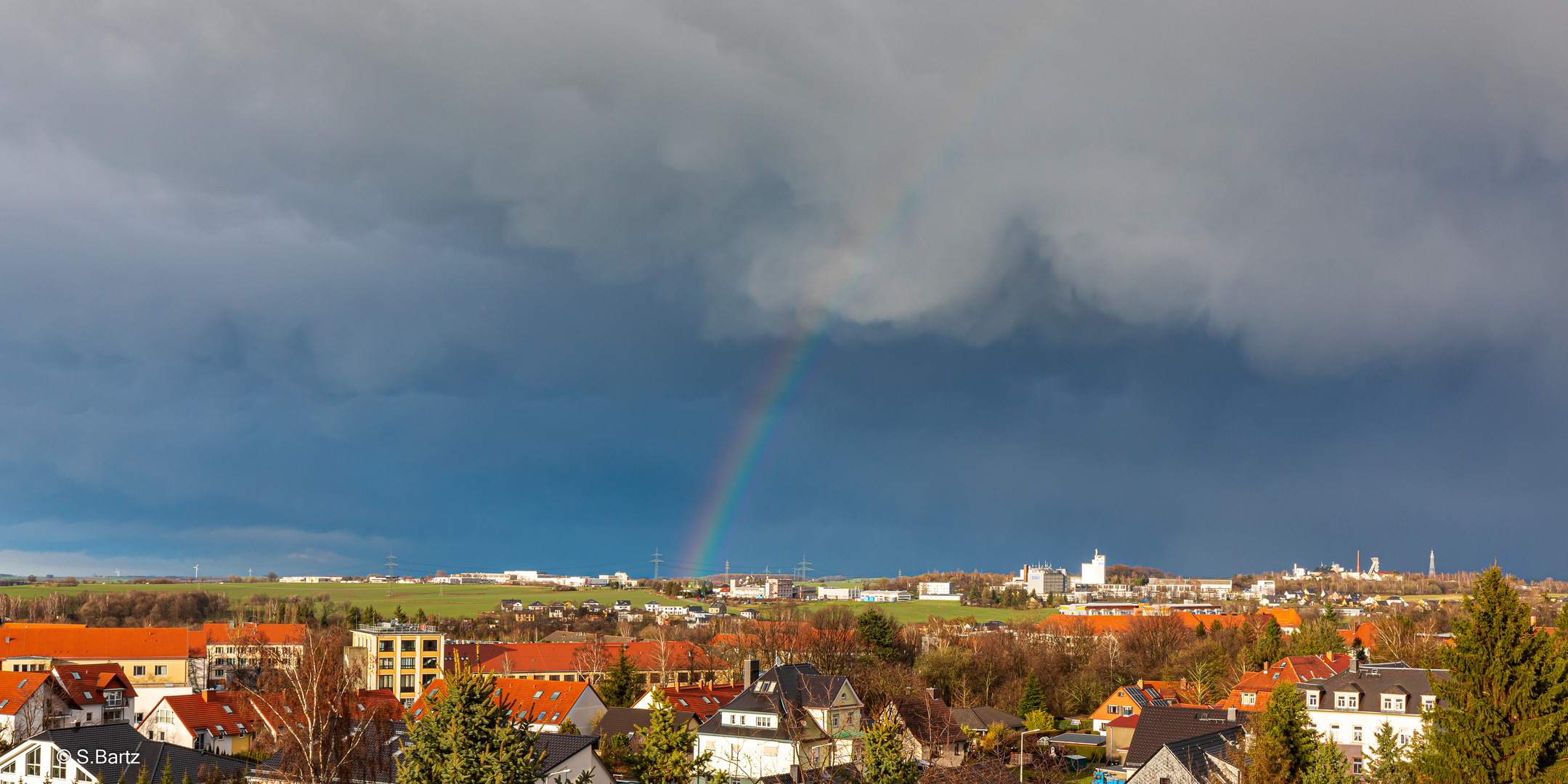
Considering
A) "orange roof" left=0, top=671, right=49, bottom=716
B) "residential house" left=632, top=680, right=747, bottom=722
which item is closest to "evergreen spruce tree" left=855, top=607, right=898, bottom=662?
"residential house" left=632, top=680, right=747, bottom=722

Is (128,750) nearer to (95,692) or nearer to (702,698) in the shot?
(702,698)

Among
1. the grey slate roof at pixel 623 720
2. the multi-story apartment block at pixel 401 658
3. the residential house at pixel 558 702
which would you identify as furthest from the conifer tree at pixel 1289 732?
the multi-story apartment block at pixel 401 658

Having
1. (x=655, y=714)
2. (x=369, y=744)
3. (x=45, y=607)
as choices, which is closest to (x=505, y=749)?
(x=655, y=714)

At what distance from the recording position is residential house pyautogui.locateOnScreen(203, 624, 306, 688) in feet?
460

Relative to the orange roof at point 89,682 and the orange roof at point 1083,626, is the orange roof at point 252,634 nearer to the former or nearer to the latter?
the orange roof at point 89,682

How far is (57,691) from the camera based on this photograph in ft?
292

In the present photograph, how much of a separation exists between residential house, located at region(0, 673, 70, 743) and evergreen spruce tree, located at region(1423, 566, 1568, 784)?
282 feet

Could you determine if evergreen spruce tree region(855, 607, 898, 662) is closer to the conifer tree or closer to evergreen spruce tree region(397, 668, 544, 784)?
the conifer tree

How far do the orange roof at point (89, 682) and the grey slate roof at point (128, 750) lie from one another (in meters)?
35.1

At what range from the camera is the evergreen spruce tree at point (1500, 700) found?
34250mm

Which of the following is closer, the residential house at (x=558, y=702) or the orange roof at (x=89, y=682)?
the residential house at (x=558, y=702)

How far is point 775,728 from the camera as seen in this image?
72812 millimetres

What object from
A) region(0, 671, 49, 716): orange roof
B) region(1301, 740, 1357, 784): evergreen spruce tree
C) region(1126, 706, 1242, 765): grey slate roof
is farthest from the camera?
region(0, 671, 49, 716): orange roof

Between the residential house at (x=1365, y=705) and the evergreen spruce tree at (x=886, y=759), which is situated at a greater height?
the evergreen spruce tree at (x=886, y=759)
